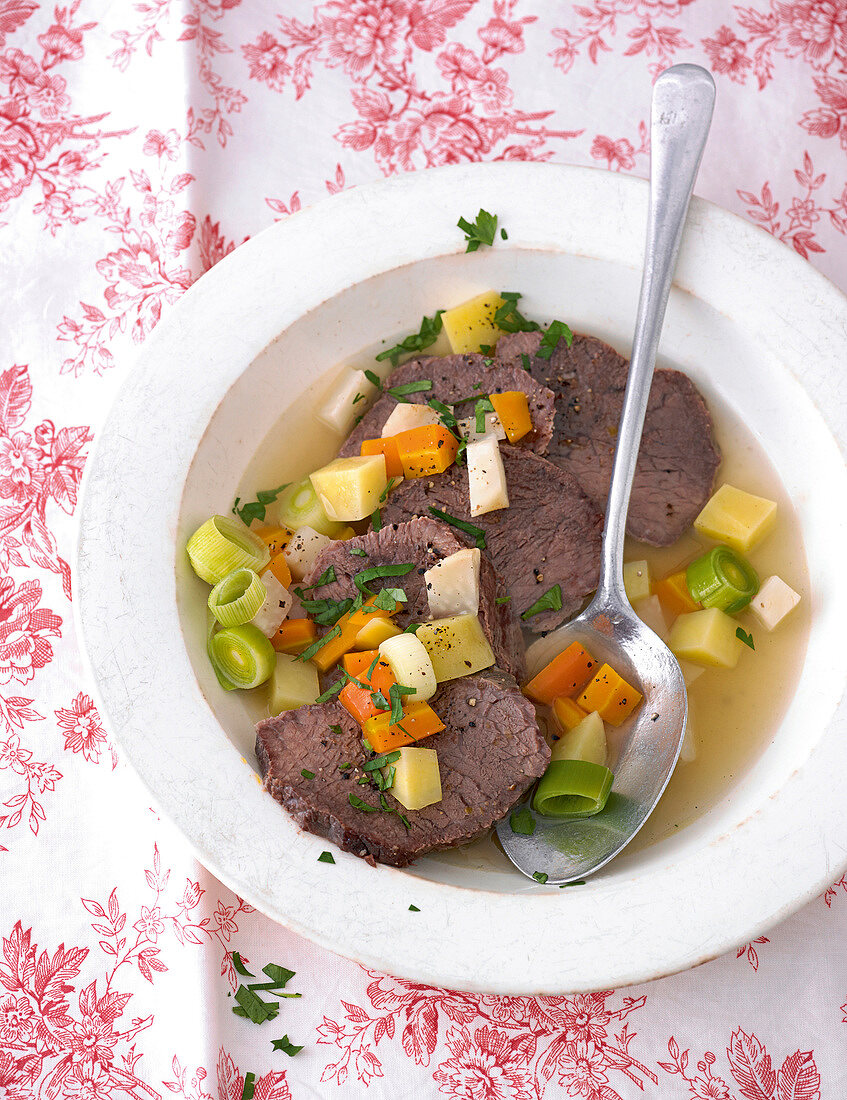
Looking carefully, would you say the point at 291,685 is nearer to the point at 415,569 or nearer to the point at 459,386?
the point at 415,569

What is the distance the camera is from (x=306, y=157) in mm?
2916

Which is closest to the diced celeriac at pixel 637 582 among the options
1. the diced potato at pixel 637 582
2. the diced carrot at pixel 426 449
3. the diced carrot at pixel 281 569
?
the diced potato at pixel 637 582

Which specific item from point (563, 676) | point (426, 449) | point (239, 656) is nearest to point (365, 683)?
point (239, 656)

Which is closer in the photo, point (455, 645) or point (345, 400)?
point (455, 645)

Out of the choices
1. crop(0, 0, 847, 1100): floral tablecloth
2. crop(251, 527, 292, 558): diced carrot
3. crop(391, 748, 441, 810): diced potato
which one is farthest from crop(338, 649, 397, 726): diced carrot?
crop(0, 0, 847, 1100): floral tablecloth

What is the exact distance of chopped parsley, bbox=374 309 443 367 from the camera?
270 centimetres

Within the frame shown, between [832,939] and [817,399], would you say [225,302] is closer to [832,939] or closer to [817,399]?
[817,399]

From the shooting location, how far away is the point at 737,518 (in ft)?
8.63

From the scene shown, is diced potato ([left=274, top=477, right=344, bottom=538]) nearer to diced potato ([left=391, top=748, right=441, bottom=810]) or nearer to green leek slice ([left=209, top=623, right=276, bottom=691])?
green leek slice ([left=209, top=623, right=276, bottom=691])

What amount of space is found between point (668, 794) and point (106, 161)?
260 cm

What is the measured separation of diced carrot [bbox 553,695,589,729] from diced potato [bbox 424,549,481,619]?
406mm

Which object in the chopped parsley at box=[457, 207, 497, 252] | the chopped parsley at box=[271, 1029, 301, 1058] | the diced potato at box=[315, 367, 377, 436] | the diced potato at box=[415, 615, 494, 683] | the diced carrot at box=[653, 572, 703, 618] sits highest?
the chopped parsley at box=[457, 207, 497, 252]

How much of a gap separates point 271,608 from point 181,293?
1087 mm

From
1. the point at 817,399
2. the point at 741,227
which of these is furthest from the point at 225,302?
the point at 817,399
